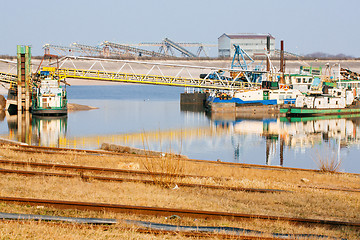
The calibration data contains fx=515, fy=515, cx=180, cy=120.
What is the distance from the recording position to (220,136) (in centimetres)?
3259

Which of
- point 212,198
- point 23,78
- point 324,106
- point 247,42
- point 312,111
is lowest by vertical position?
point 212,198

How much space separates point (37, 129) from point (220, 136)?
38.6 feet

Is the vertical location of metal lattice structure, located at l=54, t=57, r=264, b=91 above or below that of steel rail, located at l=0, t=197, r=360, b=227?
above

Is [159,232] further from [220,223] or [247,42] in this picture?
[247,42]

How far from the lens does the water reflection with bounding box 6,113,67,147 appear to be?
27237 millimetres

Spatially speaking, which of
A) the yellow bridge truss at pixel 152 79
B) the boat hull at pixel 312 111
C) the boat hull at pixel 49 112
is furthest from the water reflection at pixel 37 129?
the boat hull at pixel 312 111

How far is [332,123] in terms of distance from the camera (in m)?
42.9

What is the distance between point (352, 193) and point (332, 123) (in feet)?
105

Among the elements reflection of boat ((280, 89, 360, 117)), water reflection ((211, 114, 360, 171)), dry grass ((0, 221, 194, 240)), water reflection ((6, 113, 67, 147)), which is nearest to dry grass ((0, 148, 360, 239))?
dry grass ((0, 221, 194, 240))

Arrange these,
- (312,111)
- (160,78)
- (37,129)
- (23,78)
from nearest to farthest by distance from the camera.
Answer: (37,129)
(23,78)
(312,111)
(160,78)

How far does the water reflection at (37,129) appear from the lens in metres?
27.2

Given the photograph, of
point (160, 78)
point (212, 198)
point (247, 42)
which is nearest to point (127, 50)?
point (247, 42)

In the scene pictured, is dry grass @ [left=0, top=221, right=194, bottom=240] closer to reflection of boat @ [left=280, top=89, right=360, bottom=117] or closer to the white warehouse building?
reflection of boat @ [left=280, top=89, right=360, bottom=117]

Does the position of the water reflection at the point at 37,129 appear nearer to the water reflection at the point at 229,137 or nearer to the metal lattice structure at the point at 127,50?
the water reflection at the point at 229,137
